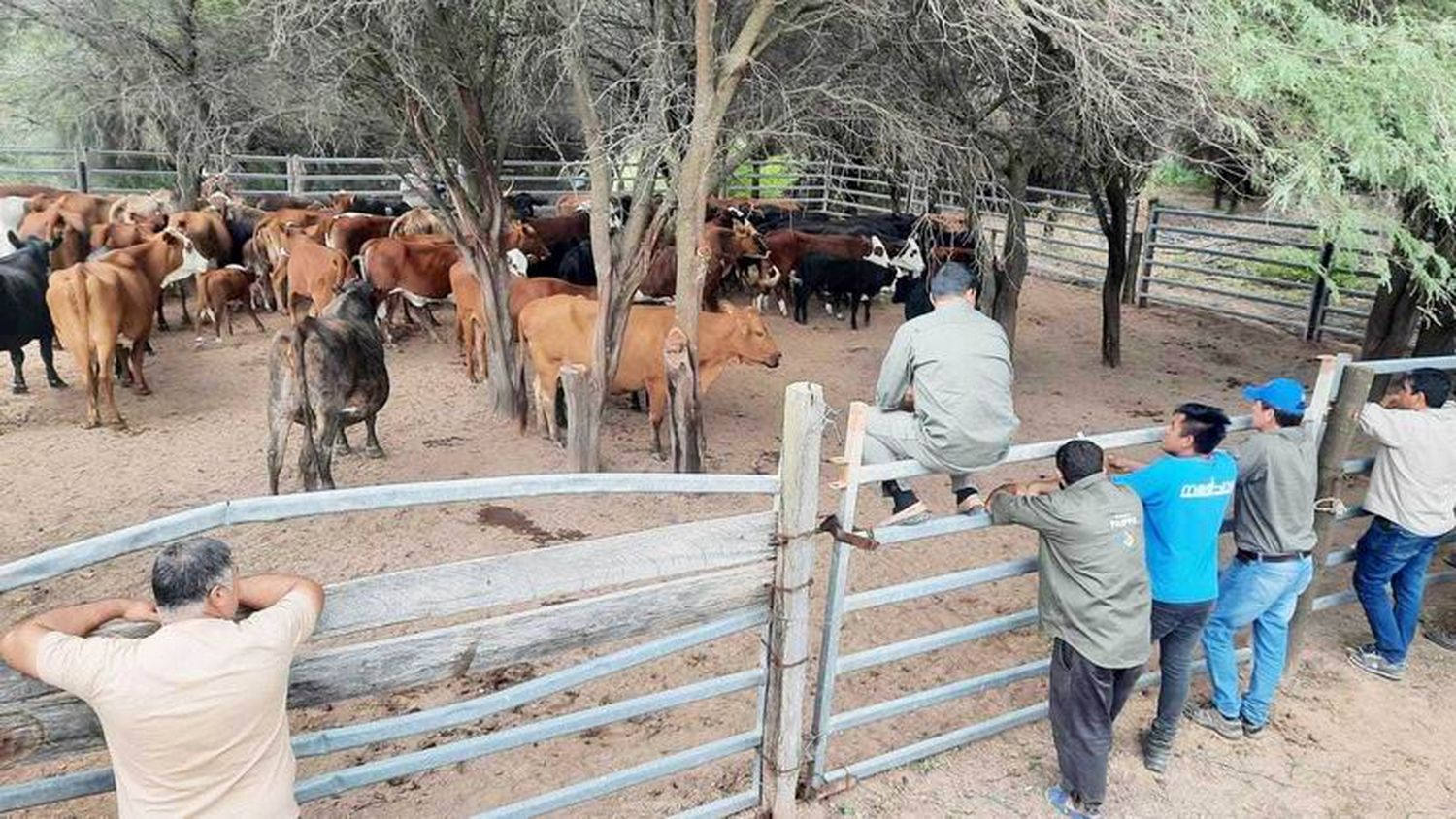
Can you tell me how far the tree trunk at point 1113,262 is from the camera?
36.1 ft

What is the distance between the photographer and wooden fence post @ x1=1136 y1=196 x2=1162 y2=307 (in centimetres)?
1534

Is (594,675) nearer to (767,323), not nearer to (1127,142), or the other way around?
(1127,142)

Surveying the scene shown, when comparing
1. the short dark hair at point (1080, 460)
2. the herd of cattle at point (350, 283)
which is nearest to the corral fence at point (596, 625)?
the short dark hair at point (1080, 460)

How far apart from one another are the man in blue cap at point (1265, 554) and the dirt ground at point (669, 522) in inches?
11.5

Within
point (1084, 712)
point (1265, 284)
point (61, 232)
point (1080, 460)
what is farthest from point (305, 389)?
point (1265, 284)

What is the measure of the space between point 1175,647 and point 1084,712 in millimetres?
635

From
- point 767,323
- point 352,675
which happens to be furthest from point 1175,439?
point 767,323

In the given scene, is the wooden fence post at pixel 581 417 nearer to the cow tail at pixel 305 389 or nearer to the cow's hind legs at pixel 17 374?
the cow tail at pixel 305 389

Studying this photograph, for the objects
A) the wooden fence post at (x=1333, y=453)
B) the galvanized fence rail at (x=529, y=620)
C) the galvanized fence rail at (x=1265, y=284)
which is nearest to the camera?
the galvanized fence rail at (x=529, y=620)

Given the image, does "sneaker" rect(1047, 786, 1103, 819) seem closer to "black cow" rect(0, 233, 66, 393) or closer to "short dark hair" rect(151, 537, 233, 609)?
"short dark hair" rect(151, 537, 233, 609)

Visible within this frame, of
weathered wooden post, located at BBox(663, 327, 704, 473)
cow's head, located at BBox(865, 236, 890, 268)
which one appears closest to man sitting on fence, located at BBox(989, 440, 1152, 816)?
weathered wooden post, located at BBox(663, 327, 704, 473)

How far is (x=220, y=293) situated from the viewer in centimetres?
1117

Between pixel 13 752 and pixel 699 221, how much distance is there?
17.6 feet

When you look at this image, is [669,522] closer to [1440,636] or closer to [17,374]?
[1440,636]
